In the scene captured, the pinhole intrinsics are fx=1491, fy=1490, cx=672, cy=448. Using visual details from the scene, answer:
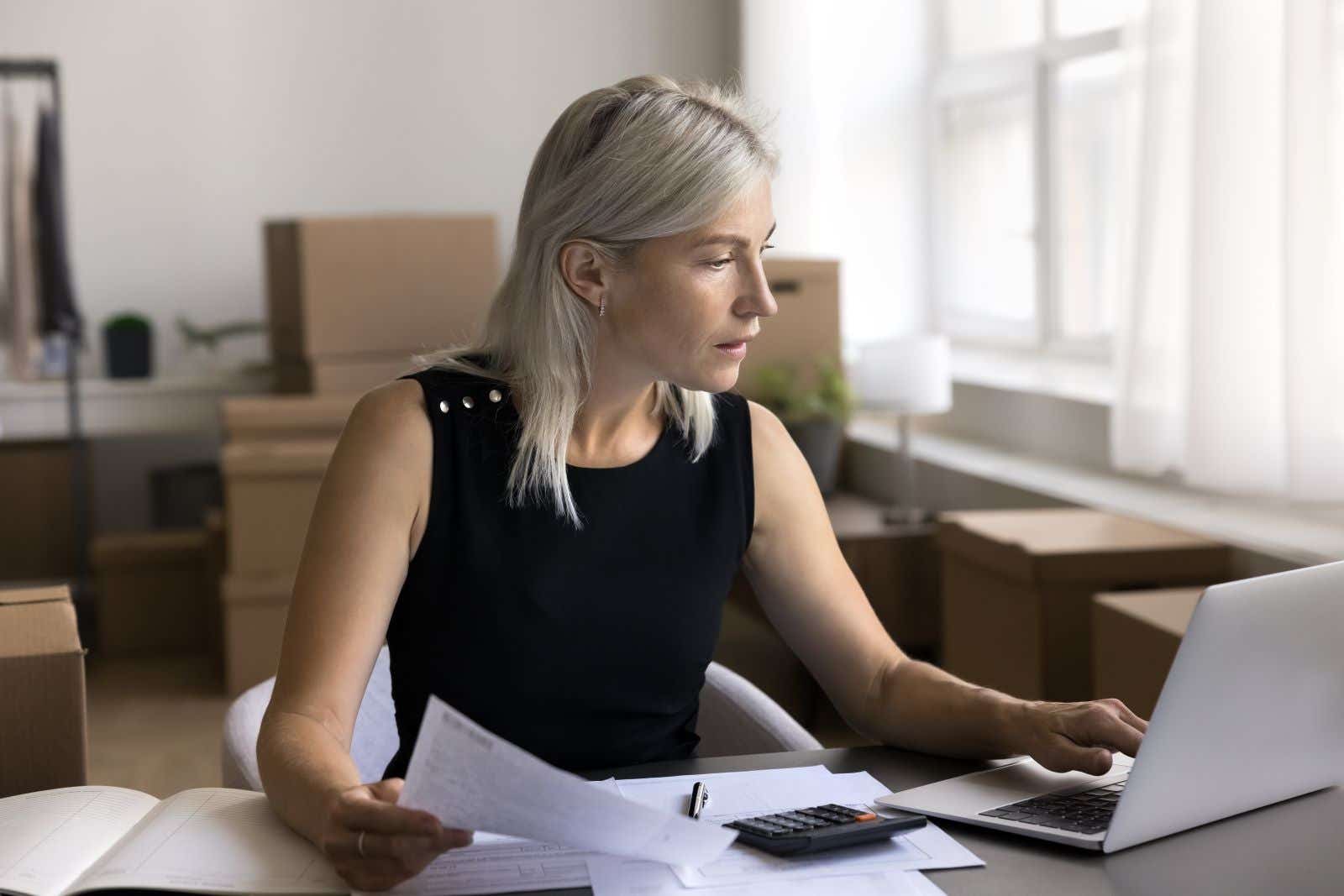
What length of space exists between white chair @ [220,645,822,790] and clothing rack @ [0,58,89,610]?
309 centimetres

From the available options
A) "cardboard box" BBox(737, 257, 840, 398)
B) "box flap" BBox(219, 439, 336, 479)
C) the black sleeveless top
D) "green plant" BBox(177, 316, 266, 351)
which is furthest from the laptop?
"green plant" BBox(177, 316, 266, 351)

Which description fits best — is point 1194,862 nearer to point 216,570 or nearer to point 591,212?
point 591,212

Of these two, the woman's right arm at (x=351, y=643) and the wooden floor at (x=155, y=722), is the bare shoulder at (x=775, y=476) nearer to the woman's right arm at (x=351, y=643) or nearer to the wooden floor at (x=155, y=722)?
the woman's right arm at (x=351, y=643)

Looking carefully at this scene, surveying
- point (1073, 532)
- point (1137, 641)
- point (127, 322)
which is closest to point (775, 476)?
point (1137, 641)

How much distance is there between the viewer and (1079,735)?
1.20 m

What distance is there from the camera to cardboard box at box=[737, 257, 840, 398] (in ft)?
12.7

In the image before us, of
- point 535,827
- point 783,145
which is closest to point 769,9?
point 783,145

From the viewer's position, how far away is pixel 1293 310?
98.0 inches

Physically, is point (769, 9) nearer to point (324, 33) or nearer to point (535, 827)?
point (324, 33)

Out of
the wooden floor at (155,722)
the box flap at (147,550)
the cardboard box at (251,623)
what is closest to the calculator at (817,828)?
the wooden floor at (155,722)

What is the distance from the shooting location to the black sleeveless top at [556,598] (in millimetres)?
1411

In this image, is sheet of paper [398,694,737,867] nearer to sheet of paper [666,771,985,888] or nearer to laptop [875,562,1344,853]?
sheet of paper [666,771,985,888]

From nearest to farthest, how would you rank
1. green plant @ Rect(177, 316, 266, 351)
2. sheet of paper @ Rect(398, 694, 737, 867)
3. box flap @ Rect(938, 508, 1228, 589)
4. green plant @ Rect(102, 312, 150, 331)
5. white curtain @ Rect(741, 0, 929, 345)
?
1. sheet of paper @ Rect(398, 694, 737, 867)
2. box flap @ Rect(938, 508, 1228, 589)
3. white curtain @ Rect(741, 0, 929, 345)
4. green plant @ Rect(102, 312, 150, 331)
5. green plant @ Rect(177, 316, 266, 351)

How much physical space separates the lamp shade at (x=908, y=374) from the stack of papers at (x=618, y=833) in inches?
93.1
